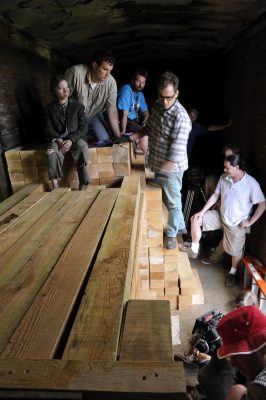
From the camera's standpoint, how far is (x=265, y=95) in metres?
4.36

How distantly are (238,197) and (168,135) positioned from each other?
173 centimetres

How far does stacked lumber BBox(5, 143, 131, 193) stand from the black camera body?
6.68 ft

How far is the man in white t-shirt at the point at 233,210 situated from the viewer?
4.50 metres

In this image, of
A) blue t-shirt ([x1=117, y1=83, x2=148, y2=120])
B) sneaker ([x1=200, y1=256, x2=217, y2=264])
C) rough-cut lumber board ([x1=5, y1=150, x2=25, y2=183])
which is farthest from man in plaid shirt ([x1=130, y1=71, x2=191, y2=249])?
sneaker ([x1=200, y1=256, x2=217, y2=264])

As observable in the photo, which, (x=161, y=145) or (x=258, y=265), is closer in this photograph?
(x=161, y=145)

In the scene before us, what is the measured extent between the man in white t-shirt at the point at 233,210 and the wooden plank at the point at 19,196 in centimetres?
257

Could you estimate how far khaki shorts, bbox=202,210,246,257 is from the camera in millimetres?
4824

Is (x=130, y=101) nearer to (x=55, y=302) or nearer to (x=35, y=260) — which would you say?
(x=35, y=260)

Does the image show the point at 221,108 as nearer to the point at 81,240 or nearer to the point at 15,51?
the point at 15,51

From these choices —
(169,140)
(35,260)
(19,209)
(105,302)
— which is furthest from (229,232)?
(105,302)

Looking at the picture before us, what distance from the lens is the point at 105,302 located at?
141 cm

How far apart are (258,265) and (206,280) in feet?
3.10

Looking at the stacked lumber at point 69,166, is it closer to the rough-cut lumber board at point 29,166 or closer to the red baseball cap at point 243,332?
the rough-cut lumber board at point 29,166

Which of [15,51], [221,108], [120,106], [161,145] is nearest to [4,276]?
[161,145]
